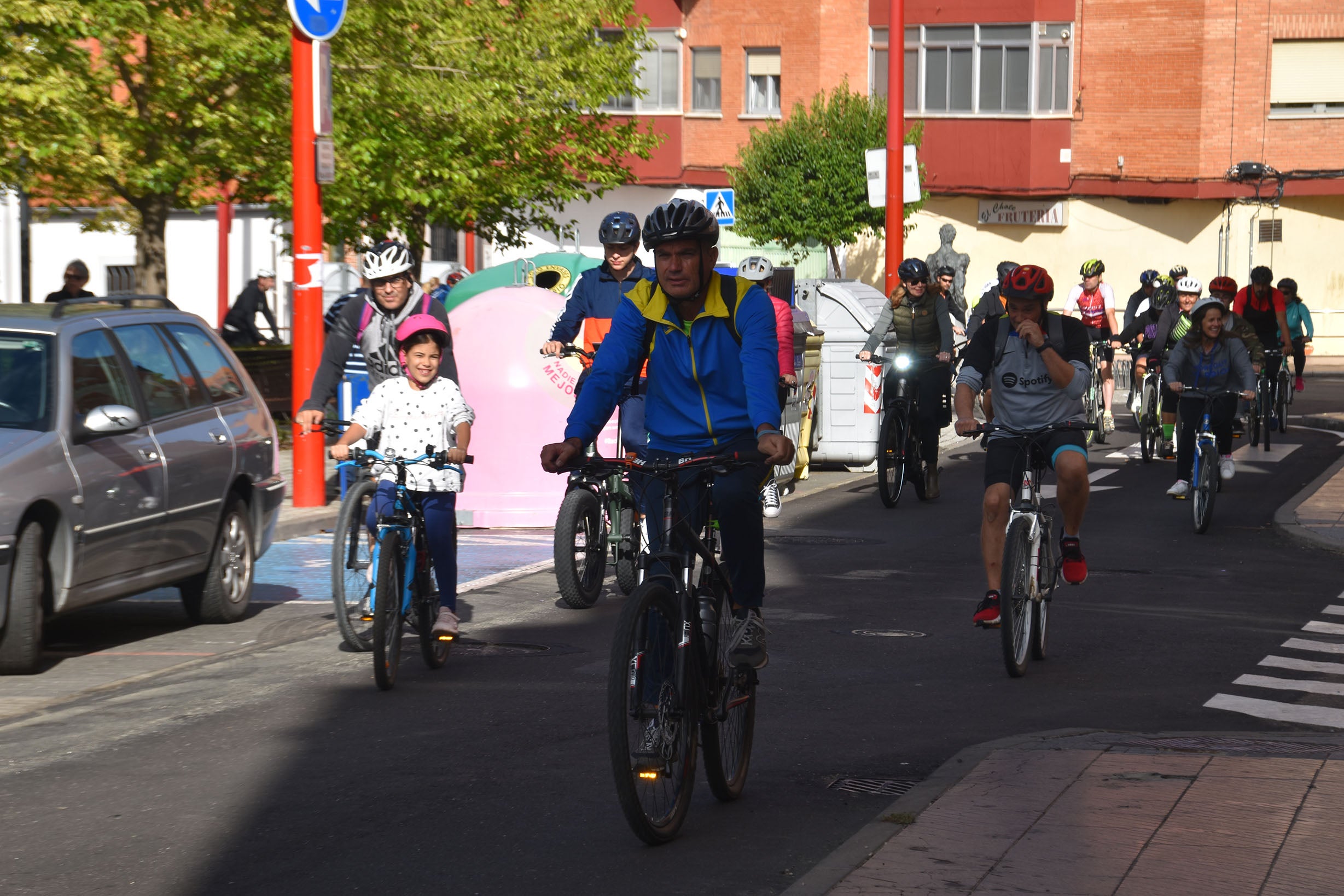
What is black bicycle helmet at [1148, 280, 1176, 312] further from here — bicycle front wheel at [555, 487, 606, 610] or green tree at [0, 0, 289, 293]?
bicycle front wheel at [555, 487, 606, 610]

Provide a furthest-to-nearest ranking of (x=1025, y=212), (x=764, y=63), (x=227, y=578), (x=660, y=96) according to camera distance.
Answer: (x=660, y=96)
(x=764, y=63)
(x=1025, y=212)
(x=227, y=578)

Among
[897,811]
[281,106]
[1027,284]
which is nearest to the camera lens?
[897,811]

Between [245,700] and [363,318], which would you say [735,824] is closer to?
[245,700]

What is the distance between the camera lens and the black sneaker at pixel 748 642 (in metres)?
5.84

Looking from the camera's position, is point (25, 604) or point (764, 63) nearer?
point (25, 604)

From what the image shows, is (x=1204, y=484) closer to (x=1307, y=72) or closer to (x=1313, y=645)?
(x=1313, y=645)

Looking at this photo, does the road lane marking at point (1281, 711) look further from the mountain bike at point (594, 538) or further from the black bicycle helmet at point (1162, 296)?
the black bicycle helmet at point (1162, 296)

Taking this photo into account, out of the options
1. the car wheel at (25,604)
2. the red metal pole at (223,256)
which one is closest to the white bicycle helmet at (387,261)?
the car wheel at (25,604)

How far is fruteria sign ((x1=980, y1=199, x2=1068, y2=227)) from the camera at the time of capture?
42469mm

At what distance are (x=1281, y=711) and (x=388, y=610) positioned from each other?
3.63 meters

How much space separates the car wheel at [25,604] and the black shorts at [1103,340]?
13732 millimetres

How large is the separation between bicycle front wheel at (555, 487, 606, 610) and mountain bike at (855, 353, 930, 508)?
5.14 meters

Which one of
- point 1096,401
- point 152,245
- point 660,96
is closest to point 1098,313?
point 1096,401

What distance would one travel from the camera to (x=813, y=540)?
13406 mm
